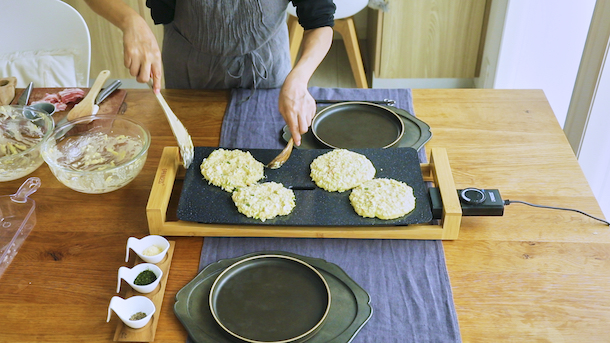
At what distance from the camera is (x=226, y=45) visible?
5.51 feet

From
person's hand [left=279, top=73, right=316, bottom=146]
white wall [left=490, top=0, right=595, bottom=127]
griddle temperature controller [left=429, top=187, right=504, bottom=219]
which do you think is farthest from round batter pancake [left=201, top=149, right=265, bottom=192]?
white wall [left=490, top=0, right=595, bottom=127]

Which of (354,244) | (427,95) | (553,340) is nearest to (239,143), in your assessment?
(354,244)

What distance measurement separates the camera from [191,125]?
157 cm

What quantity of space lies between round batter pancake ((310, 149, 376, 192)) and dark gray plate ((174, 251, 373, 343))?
20cm

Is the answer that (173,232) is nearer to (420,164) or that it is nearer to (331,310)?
(331,310)

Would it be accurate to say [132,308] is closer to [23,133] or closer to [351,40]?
[23,133]

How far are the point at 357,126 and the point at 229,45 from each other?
50cm

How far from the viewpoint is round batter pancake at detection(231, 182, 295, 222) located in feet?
3.83

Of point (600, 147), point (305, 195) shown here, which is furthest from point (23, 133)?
point (600, 147)

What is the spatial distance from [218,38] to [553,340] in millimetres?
1241

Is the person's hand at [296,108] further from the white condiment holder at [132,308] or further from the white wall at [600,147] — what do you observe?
the white wall at [600,147]

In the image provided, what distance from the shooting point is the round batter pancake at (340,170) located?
1.23m

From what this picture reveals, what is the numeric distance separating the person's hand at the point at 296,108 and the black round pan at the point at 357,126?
10cm

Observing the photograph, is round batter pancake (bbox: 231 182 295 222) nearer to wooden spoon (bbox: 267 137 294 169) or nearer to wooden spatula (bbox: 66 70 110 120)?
wooden spoon (bbox: 267 137 294 169)
